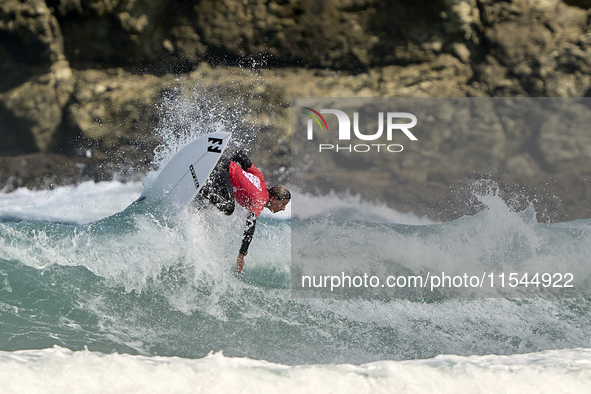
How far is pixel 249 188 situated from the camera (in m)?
3.56

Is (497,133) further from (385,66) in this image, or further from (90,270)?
(90,270)

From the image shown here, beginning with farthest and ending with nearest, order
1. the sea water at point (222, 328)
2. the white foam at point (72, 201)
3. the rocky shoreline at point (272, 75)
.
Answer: the rocky shoreline at point (272, 75) → the white foam at point (72, 201) → the sea water at point (222, 328)

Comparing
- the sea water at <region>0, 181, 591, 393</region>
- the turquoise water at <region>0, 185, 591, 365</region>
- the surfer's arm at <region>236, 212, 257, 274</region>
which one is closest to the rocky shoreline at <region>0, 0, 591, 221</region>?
the sea water at <region>0, 181, 591, 393</region>

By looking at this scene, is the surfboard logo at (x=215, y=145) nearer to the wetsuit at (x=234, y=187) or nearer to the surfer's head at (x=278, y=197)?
the wetsuit at (x=234, y=187)

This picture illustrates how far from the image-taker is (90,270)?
3.44 metres

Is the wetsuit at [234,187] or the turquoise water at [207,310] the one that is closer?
the turquoise water at [207,310]

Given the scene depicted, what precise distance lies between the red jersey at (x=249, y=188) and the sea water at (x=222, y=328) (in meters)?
0.48

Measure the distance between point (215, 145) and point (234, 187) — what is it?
385 mm

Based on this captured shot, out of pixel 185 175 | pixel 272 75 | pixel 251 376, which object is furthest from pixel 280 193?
pixel 272 75

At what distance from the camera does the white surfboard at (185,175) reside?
11.9ft

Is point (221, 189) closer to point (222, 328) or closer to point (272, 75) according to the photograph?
point (222, 328)

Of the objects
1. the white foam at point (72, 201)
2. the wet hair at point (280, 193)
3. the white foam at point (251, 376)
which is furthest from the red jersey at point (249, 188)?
the white foam at point (72, 201)

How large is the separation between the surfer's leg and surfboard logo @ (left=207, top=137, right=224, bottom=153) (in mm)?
110

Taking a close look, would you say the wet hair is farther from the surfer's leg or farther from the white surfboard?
the white surfboard
